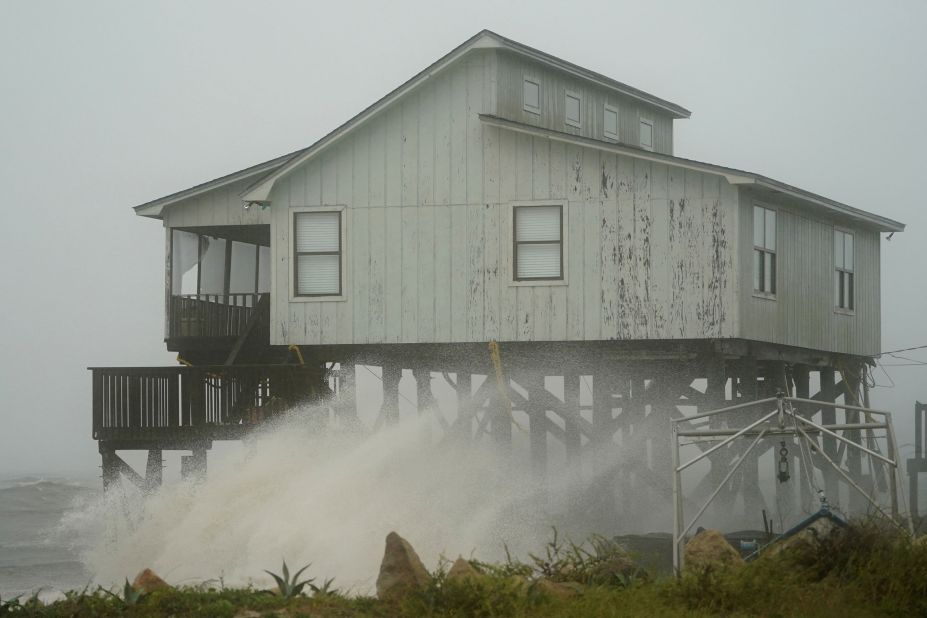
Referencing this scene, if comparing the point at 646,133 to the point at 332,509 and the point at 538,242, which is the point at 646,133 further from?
the point at 332,509

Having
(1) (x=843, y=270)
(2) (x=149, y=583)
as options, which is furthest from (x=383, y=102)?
(2) (x=149, y=583)

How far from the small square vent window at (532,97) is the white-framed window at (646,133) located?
6.76 metres

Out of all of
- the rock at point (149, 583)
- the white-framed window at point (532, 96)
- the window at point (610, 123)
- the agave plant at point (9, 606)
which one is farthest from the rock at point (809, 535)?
the window at point (610, 123)

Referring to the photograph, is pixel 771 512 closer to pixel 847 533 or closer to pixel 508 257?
pixel 508 257

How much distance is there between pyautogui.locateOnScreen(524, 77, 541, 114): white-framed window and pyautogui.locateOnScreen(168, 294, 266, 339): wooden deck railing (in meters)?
7.28

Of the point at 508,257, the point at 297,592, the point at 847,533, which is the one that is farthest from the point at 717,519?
the point at 297,592

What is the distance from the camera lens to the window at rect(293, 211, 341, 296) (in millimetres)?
29906

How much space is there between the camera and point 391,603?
16.8 metres

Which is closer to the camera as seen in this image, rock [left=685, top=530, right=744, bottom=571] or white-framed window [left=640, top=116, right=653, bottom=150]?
rock [left=685, top=530, right=744, bottom=571]

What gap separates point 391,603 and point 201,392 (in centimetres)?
1458

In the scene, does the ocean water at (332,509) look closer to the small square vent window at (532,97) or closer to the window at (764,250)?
the window at (764,250)

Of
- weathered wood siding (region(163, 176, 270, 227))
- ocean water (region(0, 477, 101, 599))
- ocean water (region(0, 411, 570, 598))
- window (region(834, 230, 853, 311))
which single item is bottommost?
ocean water (region(0, 477, 101, 599))

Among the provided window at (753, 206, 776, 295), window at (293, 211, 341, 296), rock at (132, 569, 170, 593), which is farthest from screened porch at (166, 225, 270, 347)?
rock at (132, 569, 170, 593)

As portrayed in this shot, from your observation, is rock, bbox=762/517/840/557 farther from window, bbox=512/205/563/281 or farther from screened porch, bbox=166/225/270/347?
screened porch, bbox=166/225/270/347
